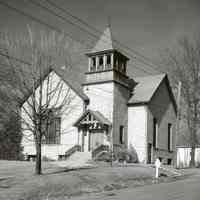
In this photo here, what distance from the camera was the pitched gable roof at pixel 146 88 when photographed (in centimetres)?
3376

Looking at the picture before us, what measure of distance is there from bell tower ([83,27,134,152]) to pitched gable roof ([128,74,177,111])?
117 centimetres

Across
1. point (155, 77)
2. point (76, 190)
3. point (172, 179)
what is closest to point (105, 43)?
point (155, 77)

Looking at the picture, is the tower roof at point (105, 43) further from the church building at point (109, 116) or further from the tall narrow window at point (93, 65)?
the tall narrow window at point (93, 65)

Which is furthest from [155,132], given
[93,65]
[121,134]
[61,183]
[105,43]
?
[61,183]

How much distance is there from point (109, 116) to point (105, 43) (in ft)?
25.1

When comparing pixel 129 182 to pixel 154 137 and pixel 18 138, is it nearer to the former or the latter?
pixel 154 137

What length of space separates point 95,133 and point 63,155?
12.6 feet

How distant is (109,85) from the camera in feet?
106

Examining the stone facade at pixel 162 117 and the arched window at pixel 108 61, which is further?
the stone facade at pixel 162 117

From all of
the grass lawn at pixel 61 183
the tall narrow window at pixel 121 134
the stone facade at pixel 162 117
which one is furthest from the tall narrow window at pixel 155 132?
the grass lawn at pixel 61 183

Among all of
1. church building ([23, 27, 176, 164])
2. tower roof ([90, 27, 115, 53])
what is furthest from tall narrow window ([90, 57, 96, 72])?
tower roof ([90, 27, 115, 53])

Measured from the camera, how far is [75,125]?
31.7 metres

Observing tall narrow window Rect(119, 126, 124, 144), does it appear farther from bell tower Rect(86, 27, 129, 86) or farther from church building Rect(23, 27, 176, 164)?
bell tower Rect(86, 27, 129, 86)

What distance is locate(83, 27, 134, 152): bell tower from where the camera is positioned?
105 ft
